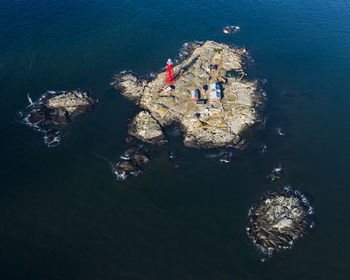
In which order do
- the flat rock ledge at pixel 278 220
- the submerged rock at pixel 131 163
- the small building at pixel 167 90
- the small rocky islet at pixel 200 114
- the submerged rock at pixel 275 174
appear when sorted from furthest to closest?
the small building at pixel 167 90, the submerged rock at pixel 131 163, the submerged rock at pixel 275 174, the small rocky islet at pixel 200 114, the flat rock ledge at pixel 278 220

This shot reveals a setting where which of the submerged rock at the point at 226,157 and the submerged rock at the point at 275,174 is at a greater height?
the submerged rock at the point at 226,157

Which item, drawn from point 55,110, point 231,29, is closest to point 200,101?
point 55,110

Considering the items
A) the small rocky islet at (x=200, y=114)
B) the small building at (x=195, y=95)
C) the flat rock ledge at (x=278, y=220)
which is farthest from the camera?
the small building at (x=195, y=95)

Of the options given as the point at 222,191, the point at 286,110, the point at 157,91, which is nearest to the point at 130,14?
the point at 157,91

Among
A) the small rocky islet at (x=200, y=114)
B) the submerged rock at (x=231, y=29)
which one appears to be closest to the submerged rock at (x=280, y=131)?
the small rocky islet at (x=200, y=114)

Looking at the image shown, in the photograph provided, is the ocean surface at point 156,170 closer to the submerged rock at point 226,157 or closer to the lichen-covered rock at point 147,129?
the submerged rock at point 226,157

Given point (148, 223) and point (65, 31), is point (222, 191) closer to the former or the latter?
point (148, 223)

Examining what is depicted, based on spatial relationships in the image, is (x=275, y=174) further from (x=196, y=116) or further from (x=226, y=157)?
(x=196, y=116)
